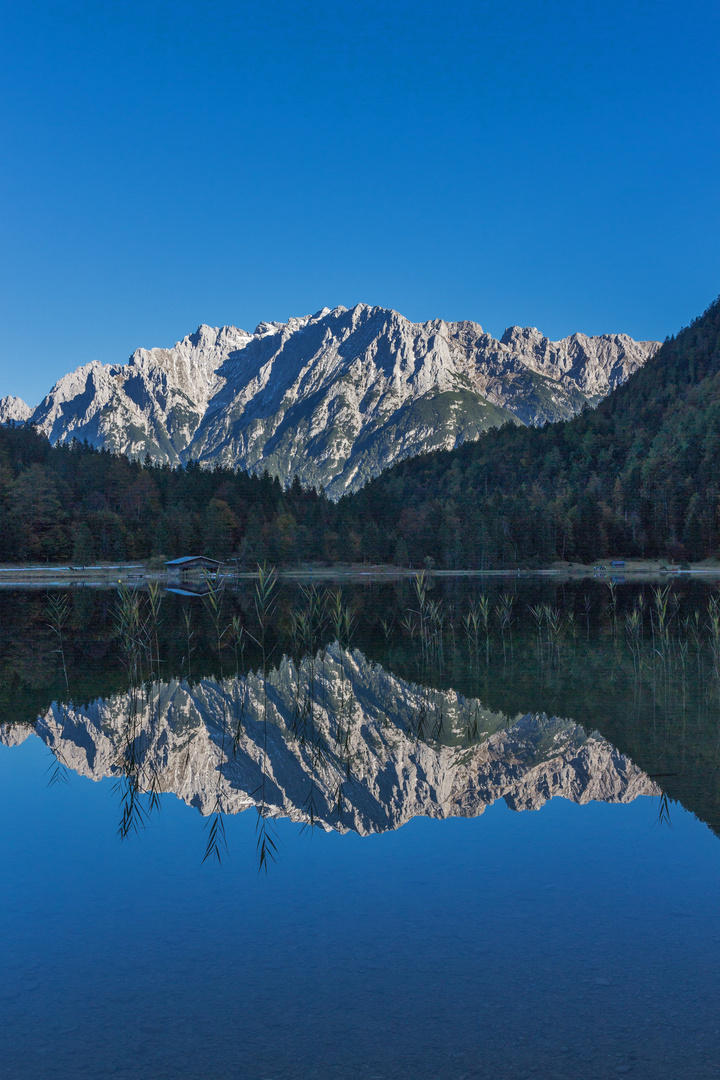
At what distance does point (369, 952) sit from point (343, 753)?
831 cm

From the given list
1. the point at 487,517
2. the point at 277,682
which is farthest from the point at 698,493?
the point at 277,682

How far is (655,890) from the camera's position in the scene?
29.8 ft

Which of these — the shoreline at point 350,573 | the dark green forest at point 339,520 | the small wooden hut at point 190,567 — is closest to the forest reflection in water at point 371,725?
the shoreline at point 350,573

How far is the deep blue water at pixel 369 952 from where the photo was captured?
5.93 metres

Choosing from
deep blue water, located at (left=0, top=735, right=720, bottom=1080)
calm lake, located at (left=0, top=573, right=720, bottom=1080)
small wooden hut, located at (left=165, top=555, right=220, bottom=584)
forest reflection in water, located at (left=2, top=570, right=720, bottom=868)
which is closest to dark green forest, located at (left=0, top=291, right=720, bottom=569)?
small wooden hut, located at (left=165, top=555, right=220, bottom=584)

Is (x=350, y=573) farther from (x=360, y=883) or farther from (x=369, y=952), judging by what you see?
(x=369, y=952)

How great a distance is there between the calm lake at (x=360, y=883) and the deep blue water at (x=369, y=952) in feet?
0.10

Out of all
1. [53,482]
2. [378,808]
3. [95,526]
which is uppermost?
[53,482]

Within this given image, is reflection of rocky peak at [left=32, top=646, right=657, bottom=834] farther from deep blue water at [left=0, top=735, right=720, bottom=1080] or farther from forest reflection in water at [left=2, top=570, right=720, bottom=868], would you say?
deep blue water at [left=0, top=735, right=720, bottom=1080]

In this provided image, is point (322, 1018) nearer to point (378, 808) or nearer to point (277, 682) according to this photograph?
point (378, 808)

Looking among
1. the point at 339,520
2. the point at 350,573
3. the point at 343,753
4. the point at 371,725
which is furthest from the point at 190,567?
the point at 343,753

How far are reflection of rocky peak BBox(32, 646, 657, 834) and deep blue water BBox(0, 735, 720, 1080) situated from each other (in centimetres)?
127

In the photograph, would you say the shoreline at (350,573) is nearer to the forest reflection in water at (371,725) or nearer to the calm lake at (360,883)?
the forest reflection in water at (371,725)

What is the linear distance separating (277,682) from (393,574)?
113065mm
